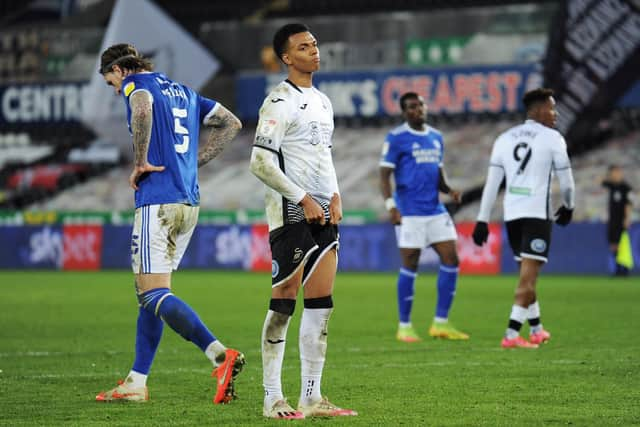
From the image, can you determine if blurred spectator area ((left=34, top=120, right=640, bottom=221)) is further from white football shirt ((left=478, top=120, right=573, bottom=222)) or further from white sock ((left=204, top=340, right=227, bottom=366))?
white sock ((left=204, top=340, right=227, bottom=366))

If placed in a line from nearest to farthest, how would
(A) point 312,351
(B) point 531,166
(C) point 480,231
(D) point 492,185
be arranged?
(A) point 312,351, (B) point 531,166, (C) point 480,231, (D) point 492,185

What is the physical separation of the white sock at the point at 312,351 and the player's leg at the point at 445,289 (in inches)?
200

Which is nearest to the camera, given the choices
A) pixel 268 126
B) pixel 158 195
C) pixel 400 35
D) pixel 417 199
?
pixel 268 126

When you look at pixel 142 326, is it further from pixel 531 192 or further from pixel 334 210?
pixel 531 192

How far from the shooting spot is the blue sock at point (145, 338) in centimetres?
736

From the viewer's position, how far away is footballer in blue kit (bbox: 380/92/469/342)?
1205 centimetres

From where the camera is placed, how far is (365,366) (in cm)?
915

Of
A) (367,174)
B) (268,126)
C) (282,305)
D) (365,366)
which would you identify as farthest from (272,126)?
(367,174)

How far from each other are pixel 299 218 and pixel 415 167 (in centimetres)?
567

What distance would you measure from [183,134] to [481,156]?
27349mm

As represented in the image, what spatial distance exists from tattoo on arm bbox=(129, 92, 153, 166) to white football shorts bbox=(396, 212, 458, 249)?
542 cm

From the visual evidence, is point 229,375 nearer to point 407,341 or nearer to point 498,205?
point 407,341

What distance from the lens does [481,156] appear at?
34094 mm

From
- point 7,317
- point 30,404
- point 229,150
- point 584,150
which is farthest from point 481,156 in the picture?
point 30,404
